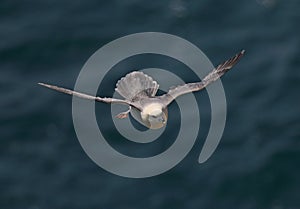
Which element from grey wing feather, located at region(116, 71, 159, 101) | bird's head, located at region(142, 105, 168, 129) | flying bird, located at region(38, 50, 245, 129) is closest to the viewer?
bird's head, located at region(142, 105, 168, 129)

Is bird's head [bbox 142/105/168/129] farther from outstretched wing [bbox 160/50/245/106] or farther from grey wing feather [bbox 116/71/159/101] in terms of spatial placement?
grey wing feather [bbox 116/71/159/101]

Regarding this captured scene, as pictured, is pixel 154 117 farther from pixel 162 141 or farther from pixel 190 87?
pixel 162 141

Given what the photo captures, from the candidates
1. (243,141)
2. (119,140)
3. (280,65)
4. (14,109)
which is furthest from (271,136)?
(14,109)

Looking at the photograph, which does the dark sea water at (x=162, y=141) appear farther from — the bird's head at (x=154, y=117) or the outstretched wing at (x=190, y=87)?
the bird's head at (x=154, y=117)

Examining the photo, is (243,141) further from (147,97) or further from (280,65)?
(147,97)

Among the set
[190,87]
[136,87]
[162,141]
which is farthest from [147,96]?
[162,141]

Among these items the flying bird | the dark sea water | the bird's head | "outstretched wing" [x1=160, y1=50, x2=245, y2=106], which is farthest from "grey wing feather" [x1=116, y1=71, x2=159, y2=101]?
the dark sea water

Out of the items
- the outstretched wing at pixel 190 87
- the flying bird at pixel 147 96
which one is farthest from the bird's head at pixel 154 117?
the outstretched wing at pixel 190 87
